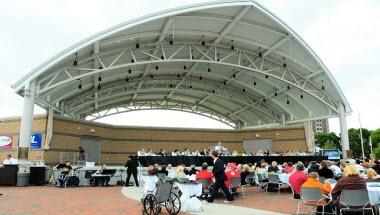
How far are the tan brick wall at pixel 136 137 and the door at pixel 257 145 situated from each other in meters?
0.36

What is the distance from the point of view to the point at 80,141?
2317cm

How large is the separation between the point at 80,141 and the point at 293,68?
626 inches

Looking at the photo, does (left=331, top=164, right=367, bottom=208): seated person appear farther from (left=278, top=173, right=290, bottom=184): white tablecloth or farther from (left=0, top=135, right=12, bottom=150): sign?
(left=0, top=135, right=12, bottom=150): sign

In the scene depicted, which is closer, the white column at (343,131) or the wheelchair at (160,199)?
the wheelchair at (160,199)

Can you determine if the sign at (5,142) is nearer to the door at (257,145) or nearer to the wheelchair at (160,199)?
the wheelchair at (160,199)

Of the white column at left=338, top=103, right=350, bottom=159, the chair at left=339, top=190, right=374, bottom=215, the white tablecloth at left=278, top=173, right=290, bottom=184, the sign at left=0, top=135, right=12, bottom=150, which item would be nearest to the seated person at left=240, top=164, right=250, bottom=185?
the white tablecloth at left=278, top=173, right=290, bottom=184

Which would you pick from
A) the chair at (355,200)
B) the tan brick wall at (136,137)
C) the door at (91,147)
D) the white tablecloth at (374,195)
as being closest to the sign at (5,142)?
the tan brick wall at (136,137)

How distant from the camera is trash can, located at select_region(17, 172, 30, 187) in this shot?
51.2ft

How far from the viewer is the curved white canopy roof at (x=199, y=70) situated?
57.5ft

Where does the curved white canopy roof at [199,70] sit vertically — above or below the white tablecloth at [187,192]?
above

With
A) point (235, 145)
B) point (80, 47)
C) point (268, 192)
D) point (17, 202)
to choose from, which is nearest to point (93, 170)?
point (80, 47)

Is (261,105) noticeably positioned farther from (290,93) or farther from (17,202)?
(17,202)

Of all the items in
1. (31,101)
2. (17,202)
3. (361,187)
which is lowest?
(17,202)

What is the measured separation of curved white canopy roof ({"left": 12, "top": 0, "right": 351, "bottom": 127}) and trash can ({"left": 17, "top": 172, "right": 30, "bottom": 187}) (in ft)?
14.0
